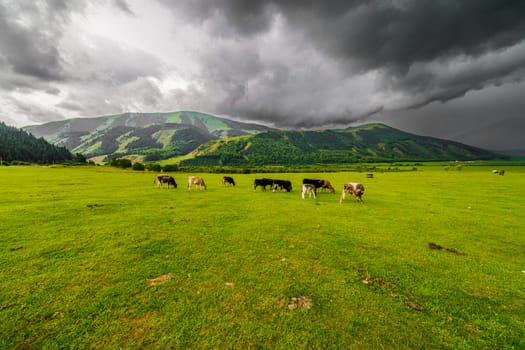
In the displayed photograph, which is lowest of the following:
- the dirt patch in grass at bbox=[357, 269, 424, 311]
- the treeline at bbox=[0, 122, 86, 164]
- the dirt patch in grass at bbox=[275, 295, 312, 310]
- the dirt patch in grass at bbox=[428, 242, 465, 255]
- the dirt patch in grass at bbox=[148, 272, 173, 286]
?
the dirt patch in grass at bbox=[428, 242, 465, 255]

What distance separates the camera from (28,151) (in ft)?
474

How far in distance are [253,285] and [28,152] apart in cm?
22254

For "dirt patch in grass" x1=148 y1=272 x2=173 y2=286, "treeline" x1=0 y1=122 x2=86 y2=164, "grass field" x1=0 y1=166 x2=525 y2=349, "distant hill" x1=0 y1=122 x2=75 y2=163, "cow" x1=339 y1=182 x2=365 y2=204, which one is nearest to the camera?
"grass field" x1=0 y1=166 x2=525 y2=349

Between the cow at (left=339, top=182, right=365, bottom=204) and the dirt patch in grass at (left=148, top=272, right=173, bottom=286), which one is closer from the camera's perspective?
the dirt patch in grass at (left=148, top=272, right=173, bottom=286)

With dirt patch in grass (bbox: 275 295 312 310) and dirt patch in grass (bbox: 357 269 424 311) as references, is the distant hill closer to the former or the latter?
dirt patch in grass (bbox: 275 295 312 310)

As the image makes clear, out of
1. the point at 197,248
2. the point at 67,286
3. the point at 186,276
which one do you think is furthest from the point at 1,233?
the point at 186,276

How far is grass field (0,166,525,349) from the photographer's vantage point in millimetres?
4484

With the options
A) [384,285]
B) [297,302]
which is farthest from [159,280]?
[384,285]

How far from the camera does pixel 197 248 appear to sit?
8.73 metres

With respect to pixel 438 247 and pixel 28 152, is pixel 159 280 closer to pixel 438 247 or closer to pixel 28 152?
pixel 438 247

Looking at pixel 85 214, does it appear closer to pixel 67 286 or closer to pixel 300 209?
pixel 67 286

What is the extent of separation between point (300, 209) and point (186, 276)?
11876 millimetres

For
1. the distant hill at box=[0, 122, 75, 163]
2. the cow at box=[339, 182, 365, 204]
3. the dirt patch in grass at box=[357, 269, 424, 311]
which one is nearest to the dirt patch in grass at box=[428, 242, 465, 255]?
the dirt patch in grass at box=[357, 269, 424, 311]

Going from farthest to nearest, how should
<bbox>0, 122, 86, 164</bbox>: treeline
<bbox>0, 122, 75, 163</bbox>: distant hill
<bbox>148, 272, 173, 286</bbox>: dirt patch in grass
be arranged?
<bbox>0, 122, 75, 163</bbox>: distant hill → <bbox>0, 122, 86, 164</bbox>: treeline → <bbox>148, 272, 173, 286</bbox>: dirt patch in grass
